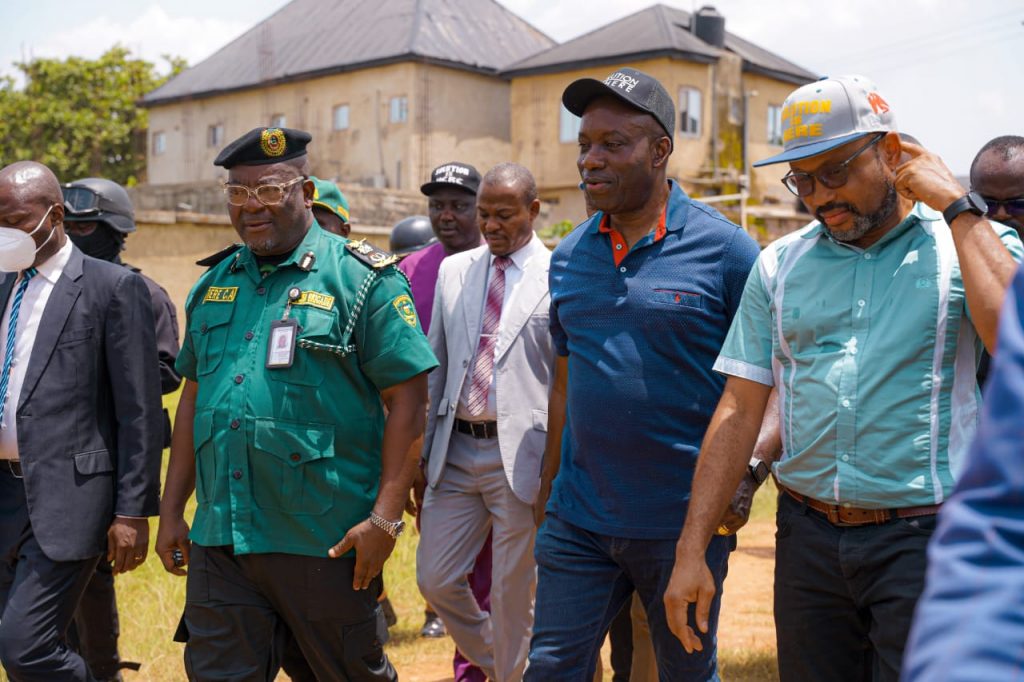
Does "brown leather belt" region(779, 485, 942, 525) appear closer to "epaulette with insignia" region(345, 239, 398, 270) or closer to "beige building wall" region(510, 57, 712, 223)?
"epaulette with insignia" region(345, 239, 398, 270)

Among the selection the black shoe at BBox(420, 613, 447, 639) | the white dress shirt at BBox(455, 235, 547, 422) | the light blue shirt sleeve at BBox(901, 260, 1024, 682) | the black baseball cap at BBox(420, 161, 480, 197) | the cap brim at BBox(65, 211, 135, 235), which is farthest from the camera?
the black shoe at BBox(420, 613, 447, 639)

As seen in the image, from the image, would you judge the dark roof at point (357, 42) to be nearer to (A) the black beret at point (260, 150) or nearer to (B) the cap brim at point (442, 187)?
(B) the cap brim at point (442, 187)

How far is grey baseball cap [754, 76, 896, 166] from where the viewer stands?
11.7 feet

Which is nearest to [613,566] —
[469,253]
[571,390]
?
[571,390]

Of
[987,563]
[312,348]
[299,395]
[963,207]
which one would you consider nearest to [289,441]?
[299,395]

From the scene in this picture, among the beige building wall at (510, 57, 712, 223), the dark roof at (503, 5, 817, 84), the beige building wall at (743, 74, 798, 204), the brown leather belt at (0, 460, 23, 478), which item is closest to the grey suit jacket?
the brown leather belt at (0, 460, 23, 478)

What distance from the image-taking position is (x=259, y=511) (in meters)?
4.45

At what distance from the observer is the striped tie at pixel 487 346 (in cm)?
588

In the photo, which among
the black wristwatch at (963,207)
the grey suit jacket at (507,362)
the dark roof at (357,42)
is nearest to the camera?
the black wristwatch at (963,207)

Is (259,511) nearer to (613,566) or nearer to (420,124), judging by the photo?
(613,566)

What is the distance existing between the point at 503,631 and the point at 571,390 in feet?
5.68

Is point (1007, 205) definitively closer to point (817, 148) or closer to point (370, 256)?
point (817, 148)

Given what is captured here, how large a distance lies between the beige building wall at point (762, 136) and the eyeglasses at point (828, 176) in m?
34.2

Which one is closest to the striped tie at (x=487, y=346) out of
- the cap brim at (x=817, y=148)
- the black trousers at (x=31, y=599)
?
the black trousers at (x=31, y=599)
